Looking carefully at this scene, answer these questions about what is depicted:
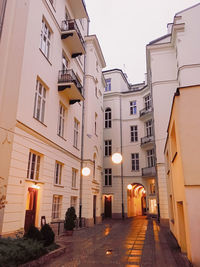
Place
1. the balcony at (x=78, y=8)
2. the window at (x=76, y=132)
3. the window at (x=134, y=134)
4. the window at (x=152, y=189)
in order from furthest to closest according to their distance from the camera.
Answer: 1. the window at (x=134, y=134)
2. the window at (x=152, y=189)
3. the window at (x=76, y=132)
4. the balcony at (x=78, y=8)

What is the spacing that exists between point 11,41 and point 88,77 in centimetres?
1249

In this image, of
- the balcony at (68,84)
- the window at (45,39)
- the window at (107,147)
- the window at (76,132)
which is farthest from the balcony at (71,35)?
the window at (107,147)

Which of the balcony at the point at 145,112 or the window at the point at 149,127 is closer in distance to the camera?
the balcony at the point at 145,112

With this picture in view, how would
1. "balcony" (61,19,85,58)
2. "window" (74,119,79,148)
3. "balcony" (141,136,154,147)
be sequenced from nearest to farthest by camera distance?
"balcony" (61,19,85,58), "window" (74,119,79,148), "balcony" (141,136,154,147)

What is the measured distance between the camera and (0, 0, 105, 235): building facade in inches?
356

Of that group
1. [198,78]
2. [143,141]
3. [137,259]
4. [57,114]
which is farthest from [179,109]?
[143,141]

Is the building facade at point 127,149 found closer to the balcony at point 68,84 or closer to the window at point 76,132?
the window at point 76,132

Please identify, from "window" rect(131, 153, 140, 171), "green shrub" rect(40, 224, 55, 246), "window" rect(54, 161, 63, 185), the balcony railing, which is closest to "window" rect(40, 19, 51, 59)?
the balcony railing

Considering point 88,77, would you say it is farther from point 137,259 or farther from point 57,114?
point 137,259

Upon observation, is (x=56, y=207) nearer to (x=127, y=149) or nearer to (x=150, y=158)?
(x=150, y=158)

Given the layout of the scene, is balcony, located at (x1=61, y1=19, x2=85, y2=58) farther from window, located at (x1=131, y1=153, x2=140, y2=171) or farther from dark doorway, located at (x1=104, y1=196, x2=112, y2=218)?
dark doorway, located at (x1=104, y1=196, x2=112, y2=218)

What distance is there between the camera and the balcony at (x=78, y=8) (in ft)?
58.0

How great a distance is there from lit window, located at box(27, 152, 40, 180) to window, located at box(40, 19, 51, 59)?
6.01m

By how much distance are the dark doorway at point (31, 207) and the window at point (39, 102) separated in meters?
3.73
